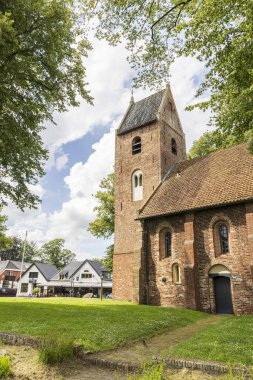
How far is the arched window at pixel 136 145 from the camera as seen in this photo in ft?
92.6

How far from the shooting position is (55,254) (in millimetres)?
94312

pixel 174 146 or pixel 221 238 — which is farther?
pixel 174 146

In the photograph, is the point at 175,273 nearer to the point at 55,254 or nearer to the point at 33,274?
the point at 33,274

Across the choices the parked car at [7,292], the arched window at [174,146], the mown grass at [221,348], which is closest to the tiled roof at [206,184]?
the arched window at [174,146]

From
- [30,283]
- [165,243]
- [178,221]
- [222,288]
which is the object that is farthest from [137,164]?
[30,283]

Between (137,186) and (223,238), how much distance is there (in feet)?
34.6

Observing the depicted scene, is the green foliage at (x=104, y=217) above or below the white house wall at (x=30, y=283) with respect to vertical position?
above

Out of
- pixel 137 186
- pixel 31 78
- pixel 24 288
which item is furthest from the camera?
pixel 24 288

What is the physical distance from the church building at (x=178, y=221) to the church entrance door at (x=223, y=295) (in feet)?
0.19

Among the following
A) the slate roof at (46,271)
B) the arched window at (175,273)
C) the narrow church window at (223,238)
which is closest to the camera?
the narrow church window at (223,238)

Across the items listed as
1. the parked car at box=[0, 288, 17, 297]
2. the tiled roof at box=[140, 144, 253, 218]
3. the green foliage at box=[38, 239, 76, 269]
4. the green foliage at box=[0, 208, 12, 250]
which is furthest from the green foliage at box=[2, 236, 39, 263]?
the tiled roof at box=[140, 144, 253, 218]

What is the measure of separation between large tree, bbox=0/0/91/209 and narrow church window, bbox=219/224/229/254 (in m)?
12.1

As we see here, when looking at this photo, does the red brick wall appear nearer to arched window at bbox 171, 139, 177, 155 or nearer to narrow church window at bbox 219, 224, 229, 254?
narrow church window at bbox 219, 224, 229, 254

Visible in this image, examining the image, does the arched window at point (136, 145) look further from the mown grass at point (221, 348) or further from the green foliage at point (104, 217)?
the mown grass at point (221, 348)
